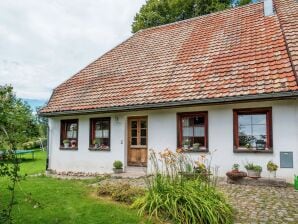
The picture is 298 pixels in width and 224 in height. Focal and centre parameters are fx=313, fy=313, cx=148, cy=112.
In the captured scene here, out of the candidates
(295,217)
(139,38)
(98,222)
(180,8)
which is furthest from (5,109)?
(180,8)

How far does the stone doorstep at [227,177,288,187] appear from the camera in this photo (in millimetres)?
8461

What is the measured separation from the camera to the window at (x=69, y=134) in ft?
45.8

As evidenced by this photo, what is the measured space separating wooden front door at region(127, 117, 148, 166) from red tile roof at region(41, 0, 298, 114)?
108 centimetres

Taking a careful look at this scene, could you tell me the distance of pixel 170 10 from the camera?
24.1 meters

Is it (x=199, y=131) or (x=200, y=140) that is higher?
(x=199, y=131)

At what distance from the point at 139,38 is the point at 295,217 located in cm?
1304

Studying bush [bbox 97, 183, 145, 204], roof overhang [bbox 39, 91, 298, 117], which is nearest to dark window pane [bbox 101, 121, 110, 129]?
roof overhang [bbox 39, 91, 298, 117]

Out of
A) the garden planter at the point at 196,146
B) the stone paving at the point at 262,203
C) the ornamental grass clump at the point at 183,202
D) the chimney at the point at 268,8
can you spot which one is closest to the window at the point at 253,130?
the garden planter at the point at 196,146

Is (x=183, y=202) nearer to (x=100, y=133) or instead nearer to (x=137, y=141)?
(x=137, y=141)

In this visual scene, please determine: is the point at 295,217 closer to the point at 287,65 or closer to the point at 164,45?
the point at 287,65

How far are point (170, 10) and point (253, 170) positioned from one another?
17916mm

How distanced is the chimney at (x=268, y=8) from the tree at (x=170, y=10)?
998 centimetres

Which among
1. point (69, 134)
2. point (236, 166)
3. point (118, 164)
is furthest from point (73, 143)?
point (236, 166)

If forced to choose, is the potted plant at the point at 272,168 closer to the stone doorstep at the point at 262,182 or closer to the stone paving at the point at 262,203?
the stone doorstep at the point at 262,182
